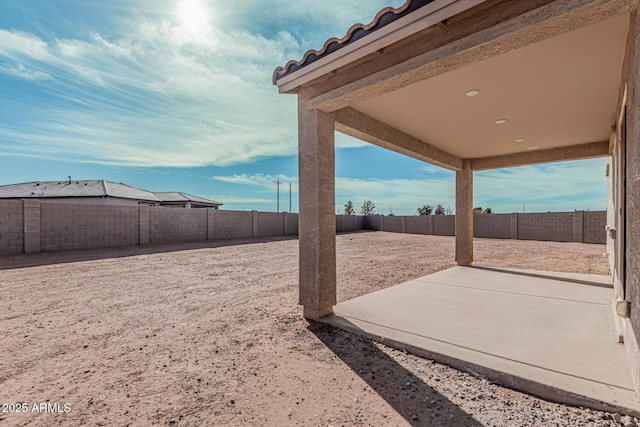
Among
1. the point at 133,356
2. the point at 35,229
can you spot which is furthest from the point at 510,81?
the point at 35,229

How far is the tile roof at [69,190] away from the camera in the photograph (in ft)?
64.4

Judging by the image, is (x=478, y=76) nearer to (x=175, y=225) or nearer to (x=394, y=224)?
(x=175, y=225)

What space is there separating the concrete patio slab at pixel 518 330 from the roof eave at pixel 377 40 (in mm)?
2815

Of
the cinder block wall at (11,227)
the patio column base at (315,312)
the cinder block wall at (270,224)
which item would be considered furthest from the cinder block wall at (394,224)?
the cinder block wall at (11,227)

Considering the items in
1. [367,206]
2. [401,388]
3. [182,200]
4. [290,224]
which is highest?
[182,200]

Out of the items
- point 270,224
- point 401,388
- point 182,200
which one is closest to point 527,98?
point 401,388

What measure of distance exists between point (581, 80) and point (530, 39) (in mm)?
1638

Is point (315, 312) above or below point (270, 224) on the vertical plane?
below

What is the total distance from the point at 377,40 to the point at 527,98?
7.44ft

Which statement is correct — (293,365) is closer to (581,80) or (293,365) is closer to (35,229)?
(581,80)

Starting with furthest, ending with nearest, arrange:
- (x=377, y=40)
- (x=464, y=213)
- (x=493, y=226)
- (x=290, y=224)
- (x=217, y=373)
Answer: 1. (x=290, y=224)
2. (x=493, y=226)
3. (x=464, y=213)
4. (x=377, y=40)
5. (x=217, y=373)

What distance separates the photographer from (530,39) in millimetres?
2107

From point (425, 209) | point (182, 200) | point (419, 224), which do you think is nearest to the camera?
point (419, 224)

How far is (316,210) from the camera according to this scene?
3.51 m
